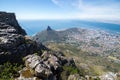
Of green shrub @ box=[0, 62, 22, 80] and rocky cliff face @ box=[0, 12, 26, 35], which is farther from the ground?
rocky cliff face @ box=[0, 12, 26, 35]

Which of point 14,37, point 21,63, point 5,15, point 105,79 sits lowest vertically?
point 105,79

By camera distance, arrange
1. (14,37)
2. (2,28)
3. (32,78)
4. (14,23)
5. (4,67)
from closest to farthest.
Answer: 1. (32,78)
2. (4,67)
3. (14,37)
4. (2,28)
5. (14,23)

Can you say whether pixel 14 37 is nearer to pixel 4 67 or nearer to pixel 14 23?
pixel 4 67

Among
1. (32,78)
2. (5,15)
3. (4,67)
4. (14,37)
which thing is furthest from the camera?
(5,15)

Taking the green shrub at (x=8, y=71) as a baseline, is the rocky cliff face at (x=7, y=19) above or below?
above

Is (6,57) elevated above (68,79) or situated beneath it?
elevated above

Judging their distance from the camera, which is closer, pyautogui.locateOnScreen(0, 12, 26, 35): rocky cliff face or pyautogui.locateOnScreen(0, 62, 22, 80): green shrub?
pyautogui.locateOnScreen(0, 62, 22, 80): green shrub

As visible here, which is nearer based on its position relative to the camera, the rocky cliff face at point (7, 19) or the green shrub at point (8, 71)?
the green shrub at point (8, 71)

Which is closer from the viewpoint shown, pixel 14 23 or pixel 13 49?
pixel 13 49

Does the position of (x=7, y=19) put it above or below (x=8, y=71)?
above

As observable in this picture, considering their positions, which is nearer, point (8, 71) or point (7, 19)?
point (8, 71)

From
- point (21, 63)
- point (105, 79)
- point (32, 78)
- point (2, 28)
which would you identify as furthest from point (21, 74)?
point (105, 79)
